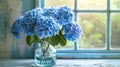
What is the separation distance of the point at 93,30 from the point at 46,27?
53cm

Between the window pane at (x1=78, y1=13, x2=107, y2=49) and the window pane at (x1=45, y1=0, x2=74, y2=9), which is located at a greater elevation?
the window pane at (x1=45, y1=0, x2=74, y2=9)

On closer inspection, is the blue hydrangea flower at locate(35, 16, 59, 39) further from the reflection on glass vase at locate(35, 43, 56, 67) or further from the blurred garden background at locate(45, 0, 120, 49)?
the blurred garden background at locate(45, 0, 120, 49)

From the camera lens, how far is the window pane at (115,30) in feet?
6.58

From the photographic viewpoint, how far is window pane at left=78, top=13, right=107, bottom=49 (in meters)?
2.01

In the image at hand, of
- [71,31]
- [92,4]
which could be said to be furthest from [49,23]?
[92,4]

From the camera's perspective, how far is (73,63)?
185 centimetres

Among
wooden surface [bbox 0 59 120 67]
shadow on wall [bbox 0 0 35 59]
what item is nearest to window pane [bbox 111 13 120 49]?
wooden surface [bbox 0 59 120 67]

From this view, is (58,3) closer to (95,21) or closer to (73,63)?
(95,21)

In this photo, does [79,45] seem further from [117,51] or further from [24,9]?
[24,9]

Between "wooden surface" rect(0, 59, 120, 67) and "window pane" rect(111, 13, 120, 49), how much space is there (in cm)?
13

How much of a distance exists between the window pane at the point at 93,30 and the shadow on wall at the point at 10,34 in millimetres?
323

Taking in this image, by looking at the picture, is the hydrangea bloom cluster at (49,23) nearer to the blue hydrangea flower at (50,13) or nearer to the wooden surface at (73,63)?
the blue hydrangea flower at (50,13)

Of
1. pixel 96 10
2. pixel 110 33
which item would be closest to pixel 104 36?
pixel 110 33

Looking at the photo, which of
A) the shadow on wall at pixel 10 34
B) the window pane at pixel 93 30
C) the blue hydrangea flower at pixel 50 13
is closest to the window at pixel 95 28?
the window pane at pixel 93 30
